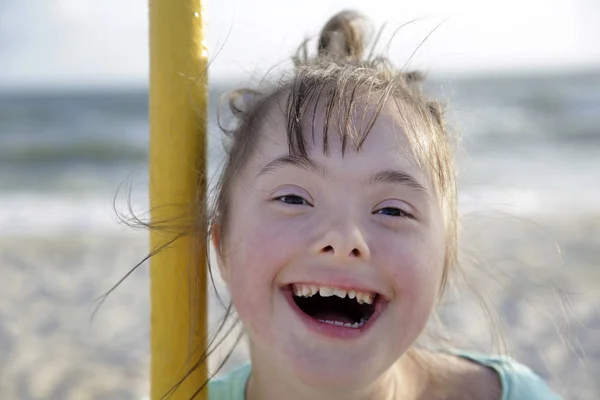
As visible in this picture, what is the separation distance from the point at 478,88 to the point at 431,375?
19.0 meters

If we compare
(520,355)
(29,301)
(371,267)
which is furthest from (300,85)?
(29,301)

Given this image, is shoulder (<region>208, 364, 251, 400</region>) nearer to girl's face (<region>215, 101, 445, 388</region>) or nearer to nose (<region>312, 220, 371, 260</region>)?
girl's face (<region>215, 101, 445, 388</region>)

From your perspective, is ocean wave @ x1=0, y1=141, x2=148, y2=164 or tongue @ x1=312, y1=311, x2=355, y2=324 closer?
tongue @ x1=312, y1=311, x2=355, y2=324

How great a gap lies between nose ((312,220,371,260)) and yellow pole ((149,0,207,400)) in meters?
0.29

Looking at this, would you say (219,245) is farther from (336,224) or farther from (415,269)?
(415,269)

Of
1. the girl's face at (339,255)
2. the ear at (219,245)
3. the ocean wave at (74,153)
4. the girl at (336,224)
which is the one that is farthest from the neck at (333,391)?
the ocean wave at (74,153)

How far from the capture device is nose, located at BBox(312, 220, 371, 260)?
158 centimetres

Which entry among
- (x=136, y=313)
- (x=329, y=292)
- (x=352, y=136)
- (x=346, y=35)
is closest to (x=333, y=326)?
(x=329, y=292)

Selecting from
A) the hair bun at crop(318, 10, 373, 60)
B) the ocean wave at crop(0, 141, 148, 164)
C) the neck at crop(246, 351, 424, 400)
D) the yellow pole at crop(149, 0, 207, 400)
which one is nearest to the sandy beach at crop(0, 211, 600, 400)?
the neck at crop(246, 351, 424, 400)

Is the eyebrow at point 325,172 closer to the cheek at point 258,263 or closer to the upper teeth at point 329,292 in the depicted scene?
the cheek at point 258,263

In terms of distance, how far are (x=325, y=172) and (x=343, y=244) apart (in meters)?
0.18

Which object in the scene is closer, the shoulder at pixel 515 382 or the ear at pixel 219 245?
the ear at pixel 219 245

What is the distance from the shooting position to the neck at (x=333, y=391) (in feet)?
6.14

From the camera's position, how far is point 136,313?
5.10 meters
